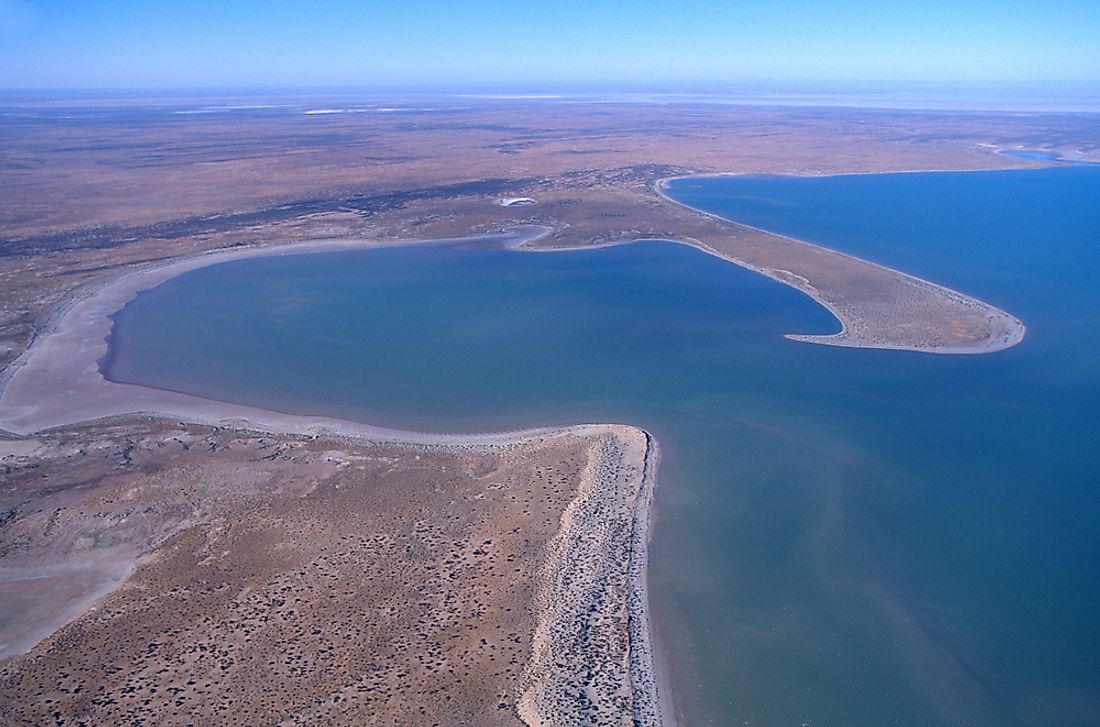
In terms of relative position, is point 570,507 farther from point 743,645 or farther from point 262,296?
point 262,296

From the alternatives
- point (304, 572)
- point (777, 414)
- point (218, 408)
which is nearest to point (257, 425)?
point (218, 408)

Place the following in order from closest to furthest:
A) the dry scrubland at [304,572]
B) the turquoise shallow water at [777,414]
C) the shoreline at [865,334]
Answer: the dry scrubland at [304,572]
the turquoise shallow water at [777,414]
the shoreline at [865,334]

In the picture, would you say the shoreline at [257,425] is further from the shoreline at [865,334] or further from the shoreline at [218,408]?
the shoreline at [865,334]

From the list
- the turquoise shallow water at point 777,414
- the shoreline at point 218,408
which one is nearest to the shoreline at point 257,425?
the shoreline at point 218,408

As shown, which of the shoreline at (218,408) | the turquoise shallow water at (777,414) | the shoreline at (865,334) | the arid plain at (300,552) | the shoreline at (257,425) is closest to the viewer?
the arid plain at (300,552)

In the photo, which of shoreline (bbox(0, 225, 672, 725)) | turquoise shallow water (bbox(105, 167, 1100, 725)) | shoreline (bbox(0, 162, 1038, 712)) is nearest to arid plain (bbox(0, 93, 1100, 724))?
shoreline (bbox(0, 225, 672, 725))

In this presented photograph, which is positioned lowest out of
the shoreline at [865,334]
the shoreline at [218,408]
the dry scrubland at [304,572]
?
the dry scrubland at [304,572]

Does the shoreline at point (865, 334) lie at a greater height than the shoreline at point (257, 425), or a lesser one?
greater

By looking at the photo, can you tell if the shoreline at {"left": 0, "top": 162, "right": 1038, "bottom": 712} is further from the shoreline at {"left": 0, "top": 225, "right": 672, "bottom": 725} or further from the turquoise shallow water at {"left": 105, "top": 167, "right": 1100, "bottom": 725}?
the turquoise shallow water at {"left": 105, "top": 167, "right": 1100, "bottom": 725}
